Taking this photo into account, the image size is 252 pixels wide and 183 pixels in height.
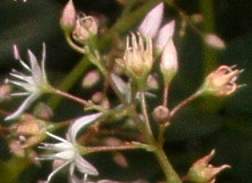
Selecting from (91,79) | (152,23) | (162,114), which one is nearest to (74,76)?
(91,79)

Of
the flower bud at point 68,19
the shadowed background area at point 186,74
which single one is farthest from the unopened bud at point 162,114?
the shadowed background area at point 186,74

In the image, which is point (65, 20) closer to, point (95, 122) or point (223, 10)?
point (95, 122)

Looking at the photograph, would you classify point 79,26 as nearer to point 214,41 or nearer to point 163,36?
point 163,36

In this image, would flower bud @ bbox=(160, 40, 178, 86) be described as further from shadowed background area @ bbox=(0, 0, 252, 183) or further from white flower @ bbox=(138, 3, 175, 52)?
shadowed background area @ bbox=(0, 0, 252, 183)

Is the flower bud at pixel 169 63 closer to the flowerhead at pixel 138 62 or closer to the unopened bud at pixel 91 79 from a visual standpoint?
the flowerhead at pixel 138 62

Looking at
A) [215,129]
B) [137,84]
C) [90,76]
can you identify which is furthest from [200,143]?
[137,84]
